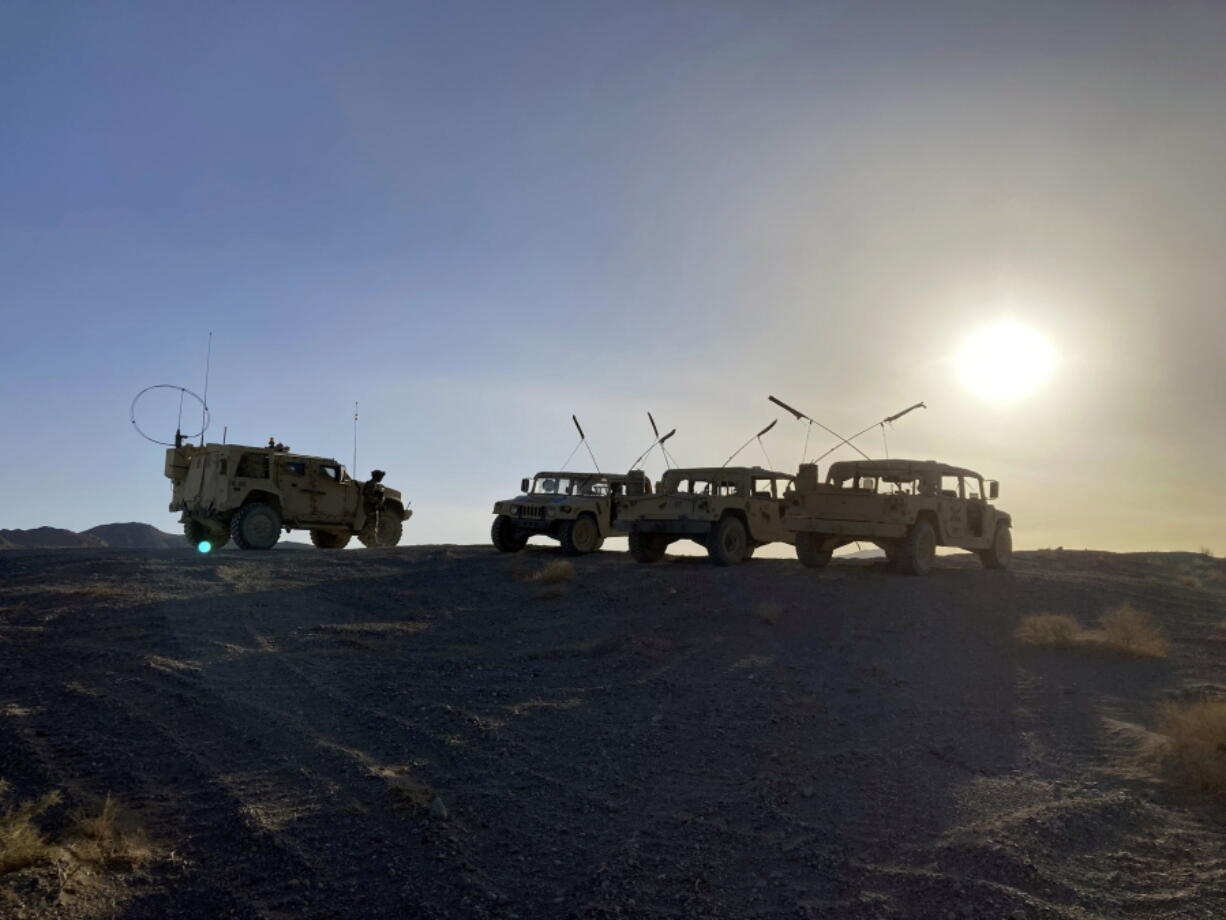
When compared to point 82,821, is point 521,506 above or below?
above

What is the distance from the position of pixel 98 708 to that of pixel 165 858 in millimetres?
2862

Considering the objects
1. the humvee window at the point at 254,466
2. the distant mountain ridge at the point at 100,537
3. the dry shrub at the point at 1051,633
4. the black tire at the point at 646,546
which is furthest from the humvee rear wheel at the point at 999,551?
the distant mountain ridge at the point at 100,537

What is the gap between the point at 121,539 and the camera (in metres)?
40.9

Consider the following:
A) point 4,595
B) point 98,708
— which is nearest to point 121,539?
point 4,595

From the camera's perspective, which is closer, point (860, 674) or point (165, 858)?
point (165, 858)

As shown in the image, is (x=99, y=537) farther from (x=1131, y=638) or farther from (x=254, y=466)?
(x=1131, y=638)

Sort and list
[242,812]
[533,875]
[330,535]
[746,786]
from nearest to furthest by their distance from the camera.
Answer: [533,875], [242,812], [746,786], [330,535]

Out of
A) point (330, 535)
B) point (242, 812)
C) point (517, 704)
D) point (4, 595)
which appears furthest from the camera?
point (330, 535)

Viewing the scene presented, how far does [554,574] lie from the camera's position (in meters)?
15.5

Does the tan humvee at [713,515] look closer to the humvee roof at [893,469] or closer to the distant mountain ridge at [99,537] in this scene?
the humvee roof at [893,469]

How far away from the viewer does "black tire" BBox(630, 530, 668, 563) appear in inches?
721

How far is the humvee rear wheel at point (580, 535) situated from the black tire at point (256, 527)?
19.7 feet

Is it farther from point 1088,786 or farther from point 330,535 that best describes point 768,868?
point 330,535

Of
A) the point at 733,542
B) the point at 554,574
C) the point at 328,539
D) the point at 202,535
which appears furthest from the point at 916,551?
the point at 202,535
